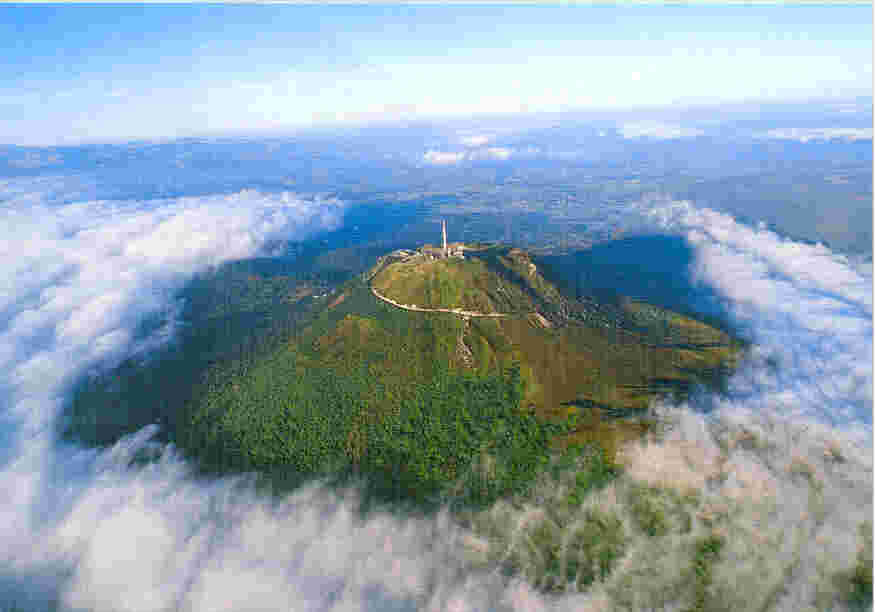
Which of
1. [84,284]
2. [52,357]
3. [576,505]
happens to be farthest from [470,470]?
[84,284]

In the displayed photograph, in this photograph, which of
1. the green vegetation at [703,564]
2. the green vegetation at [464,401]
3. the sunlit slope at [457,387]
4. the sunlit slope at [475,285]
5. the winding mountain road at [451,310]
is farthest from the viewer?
the sunlit slope at [475,285]

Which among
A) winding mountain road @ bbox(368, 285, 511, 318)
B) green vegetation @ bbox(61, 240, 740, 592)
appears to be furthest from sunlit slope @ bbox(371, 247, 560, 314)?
winding mountain road @ bbox(368, 285, 511, 318)

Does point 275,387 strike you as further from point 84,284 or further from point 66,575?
point 84,284

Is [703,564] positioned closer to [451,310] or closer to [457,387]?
[457,387]

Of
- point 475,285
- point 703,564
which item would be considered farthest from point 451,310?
point 703,564

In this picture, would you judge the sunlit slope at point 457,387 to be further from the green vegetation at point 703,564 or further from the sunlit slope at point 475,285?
the green vegetation at point 703,564

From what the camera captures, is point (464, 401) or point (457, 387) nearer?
point (464, 401)

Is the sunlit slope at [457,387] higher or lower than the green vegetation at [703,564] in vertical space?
higher

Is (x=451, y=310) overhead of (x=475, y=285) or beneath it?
beneath

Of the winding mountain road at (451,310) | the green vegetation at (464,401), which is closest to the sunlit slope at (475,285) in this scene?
the green vegetation at (464,401)

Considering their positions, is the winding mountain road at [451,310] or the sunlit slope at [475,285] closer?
the winding mountain road at [451,310]

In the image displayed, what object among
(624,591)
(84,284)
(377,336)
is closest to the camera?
(624,591)
